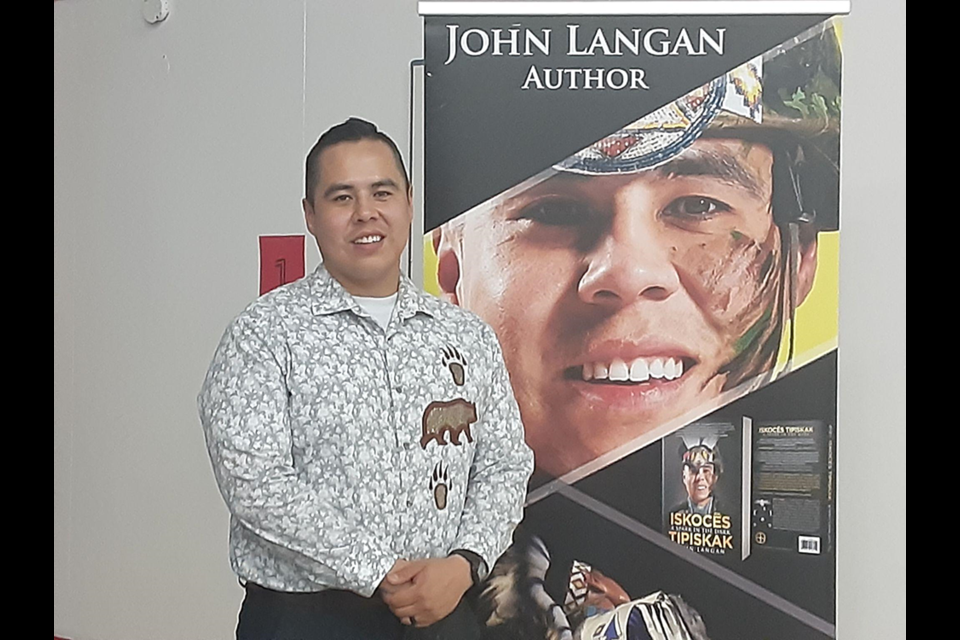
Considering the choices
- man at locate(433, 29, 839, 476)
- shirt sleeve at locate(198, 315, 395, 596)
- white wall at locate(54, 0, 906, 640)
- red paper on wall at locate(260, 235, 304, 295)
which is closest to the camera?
shirt sleeve at locate(198, 315, 395, 596)

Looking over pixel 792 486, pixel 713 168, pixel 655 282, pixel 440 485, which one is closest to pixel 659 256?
pixel 655 282

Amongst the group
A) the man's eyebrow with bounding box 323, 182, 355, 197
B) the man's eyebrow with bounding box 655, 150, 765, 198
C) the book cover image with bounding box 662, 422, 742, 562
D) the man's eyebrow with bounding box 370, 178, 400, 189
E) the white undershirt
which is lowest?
the book cover image with bounding box 662, 422, 742, 562

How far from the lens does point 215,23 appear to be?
145 inches

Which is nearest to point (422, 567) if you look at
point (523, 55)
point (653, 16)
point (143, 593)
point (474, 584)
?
point (474, 584)

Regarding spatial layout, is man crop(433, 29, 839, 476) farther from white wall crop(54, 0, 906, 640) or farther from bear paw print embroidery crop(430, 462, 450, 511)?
white wall crop(54, 0, 906, 640)

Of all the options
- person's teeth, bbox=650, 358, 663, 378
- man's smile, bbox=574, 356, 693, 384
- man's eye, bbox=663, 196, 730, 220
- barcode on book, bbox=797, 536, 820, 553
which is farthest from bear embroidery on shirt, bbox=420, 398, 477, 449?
barcode on book, bbox=797, 536, 820, 553

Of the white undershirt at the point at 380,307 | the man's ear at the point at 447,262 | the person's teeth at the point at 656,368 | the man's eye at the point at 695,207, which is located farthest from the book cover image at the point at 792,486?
the white undershirt at the point at 380,307

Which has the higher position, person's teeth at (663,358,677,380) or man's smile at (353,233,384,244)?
man's smile at (353,233,384,244)

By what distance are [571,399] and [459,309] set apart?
1.12 ft

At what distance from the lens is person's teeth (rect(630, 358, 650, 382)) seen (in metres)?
2.71

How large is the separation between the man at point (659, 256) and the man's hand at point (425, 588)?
386 mm

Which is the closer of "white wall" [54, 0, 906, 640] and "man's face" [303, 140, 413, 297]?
"man's face" [303, 140, 413, 297]

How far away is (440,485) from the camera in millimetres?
2488

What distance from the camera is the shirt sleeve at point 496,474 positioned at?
8.30 ft
